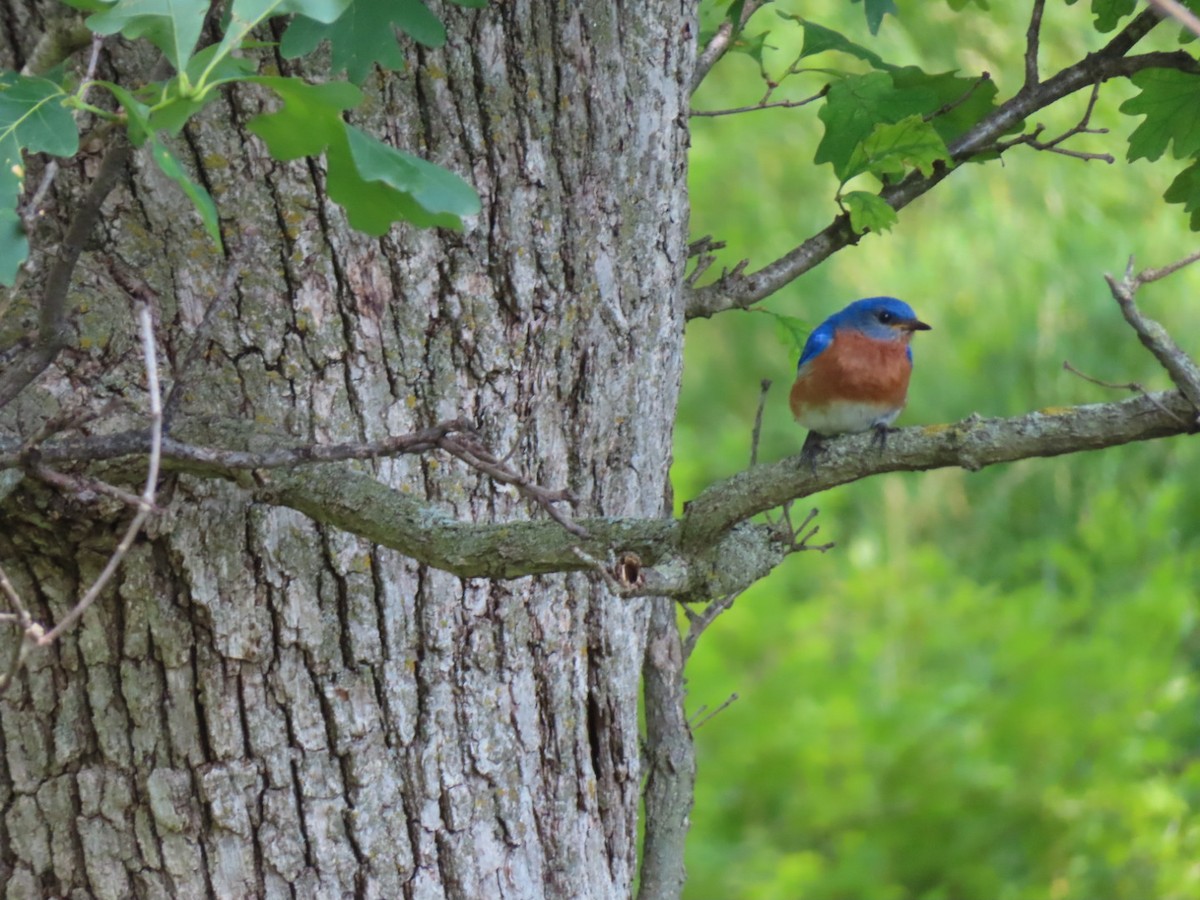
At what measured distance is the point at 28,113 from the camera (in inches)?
56.2

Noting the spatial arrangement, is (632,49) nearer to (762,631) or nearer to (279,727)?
(279,727)

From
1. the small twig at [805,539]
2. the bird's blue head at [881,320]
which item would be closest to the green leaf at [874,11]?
the bird's blue head at [881,320]

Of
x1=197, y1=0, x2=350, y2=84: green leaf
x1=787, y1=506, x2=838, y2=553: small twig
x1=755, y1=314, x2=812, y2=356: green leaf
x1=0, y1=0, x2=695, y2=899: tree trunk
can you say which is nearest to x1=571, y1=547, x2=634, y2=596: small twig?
x1=787, y1=506, x2=838, y2=553: small twig

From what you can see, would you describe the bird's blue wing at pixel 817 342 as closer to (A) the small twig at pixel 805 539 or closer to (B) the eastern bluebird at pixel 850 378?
(B) the eastern bluebird at pixel 850 378

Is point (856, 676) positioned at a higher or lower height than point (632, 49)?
higher

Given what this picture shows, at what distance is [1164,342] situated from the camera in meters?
1.38

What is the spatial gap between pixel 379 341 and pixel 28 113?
793 millimetres

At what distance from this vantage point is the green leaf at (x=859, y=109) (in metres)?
2.62

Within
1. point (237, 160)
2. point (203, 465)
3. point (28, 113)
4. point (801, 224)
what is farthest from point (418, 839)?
point (801, 224)

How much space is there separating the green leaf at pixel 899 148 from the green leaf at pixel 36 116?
1544 millimetres

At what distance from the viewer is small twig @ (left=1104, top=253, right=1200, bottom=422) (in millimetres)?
1351

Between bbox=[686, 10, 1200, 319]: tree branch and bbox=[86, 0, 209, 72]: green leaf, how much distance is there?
148cm

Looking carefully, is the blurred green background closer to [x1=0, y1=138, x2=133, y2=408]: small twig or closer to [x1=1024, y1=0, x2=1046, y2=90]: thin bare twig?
[x1=1024, y1=0, x2=1046, y2=90]: thin bare twig

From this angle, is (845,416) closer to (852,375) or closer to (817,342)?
(852,375)
